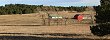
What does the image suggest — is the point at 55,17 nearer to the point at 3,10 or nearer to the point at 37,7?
the point at 3,10

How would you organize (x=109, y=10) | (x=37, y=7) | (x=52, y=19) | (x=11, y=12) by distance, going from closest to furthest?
(x=109, y=10) → (x=52, y=19) → (x=11, y=12) → (x=37, y=7)

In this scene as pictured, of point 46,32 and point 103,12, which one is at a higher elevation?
point 103,12

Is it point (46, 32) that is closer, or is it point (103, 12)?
point (103, 12)

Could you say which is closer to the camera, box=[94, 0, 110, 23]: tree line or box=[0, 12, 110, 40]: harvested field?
box=[94, 0, 110, 23]: tree line

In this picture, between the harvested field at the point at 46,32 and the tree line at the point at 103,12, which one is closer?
the tree line at the point at 103,12

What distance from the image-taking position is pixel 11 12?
15300 cm

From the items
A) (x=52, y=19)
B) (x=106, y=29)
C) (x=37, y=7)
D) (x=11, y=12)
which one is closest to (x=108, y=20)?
(x=106, y=29)

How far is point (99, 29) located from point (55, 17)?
4401 centimetres

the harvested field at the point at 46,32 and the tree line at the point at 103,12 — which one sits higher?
the tree line at the point at 103,12

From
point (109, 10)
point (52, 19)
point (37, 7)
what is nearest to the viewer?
point (109, 10)

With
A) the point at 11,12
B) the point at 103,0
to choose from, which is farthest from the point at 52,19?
the point at 11,12

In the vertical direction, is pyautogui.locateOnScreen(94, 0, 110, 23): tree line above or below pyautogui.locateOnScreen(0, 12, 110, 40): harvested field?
above

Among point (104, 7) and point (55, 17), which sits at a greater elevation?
point (104, 7)

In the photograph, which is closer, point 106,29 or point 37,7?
point 106,29
